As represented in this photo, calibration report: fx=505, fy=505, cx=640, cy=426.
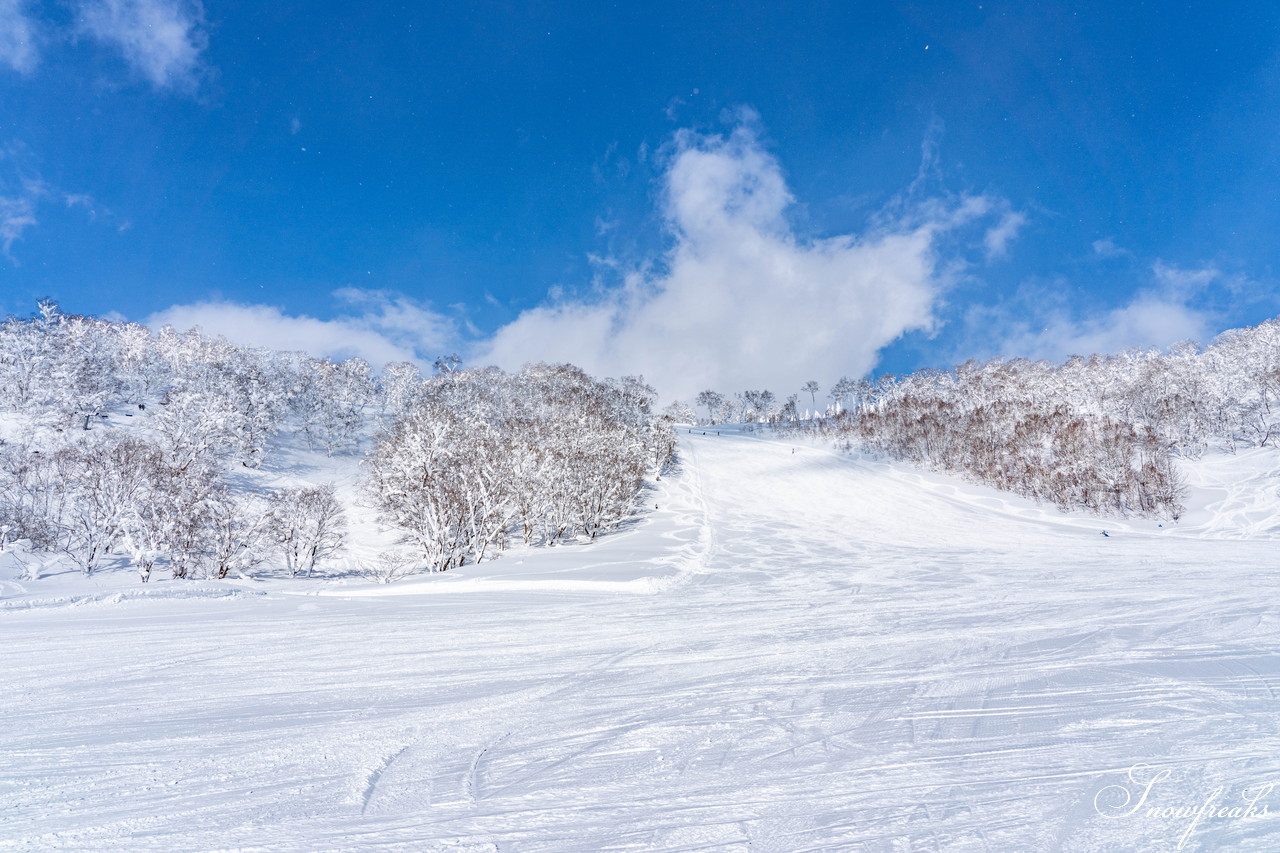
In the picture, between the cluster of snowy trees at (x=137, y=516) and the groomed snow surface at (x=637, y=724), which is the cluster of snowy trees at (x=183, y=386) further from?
the groomed snow surface at (x=637, y=724)

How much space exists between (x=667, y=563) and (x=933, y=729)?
18905mm

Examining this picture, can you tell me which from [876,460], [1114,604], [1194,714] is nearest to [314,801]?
[1194,714]

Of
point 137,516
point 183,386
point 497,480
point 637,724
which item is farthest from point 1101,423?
point 183,386

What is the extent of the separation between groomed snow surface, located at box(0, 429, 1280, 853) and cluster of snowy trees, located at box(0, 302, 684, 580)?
1620cm

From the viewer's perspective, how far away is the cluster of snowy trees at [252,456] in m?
25.4

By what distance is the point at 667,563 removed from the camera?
23.0 meters

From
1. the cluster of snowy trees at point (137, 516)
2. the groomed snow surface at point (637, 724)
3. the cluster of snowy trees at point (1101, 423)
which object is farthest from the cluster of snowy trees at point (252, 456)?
the cluster of snowy trees at point (1101, 423)

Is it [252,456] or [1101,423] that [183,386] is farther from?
[1101,423]

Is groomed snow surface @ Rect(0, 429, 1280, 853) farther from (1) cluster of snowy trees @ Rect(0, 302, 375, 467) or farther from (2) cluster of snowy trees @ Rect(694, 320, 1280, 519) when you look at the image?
(2) cluster of snowy trees @ Rect(694, 320, 1280, 519)

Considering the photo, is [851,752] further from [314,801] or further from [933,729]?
[314,801]

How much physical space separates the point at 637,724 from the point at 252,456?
62.2 metres

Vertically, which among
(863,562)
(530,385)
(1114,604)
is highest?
(530,385)

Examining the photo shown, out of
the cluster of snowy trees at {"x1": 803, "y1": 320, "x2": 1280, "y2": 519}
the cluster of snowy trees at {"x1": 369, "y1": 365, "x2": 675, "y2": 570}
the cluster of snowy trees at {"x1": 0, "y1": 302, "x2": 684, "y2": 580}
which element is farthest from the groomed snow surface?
the cluster of snowy trees at {"x1": 803, "y1": 320, "x2": 1280, "y2": 519}

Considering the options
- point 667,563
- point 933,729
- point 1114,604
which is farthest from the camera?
point 667,563
